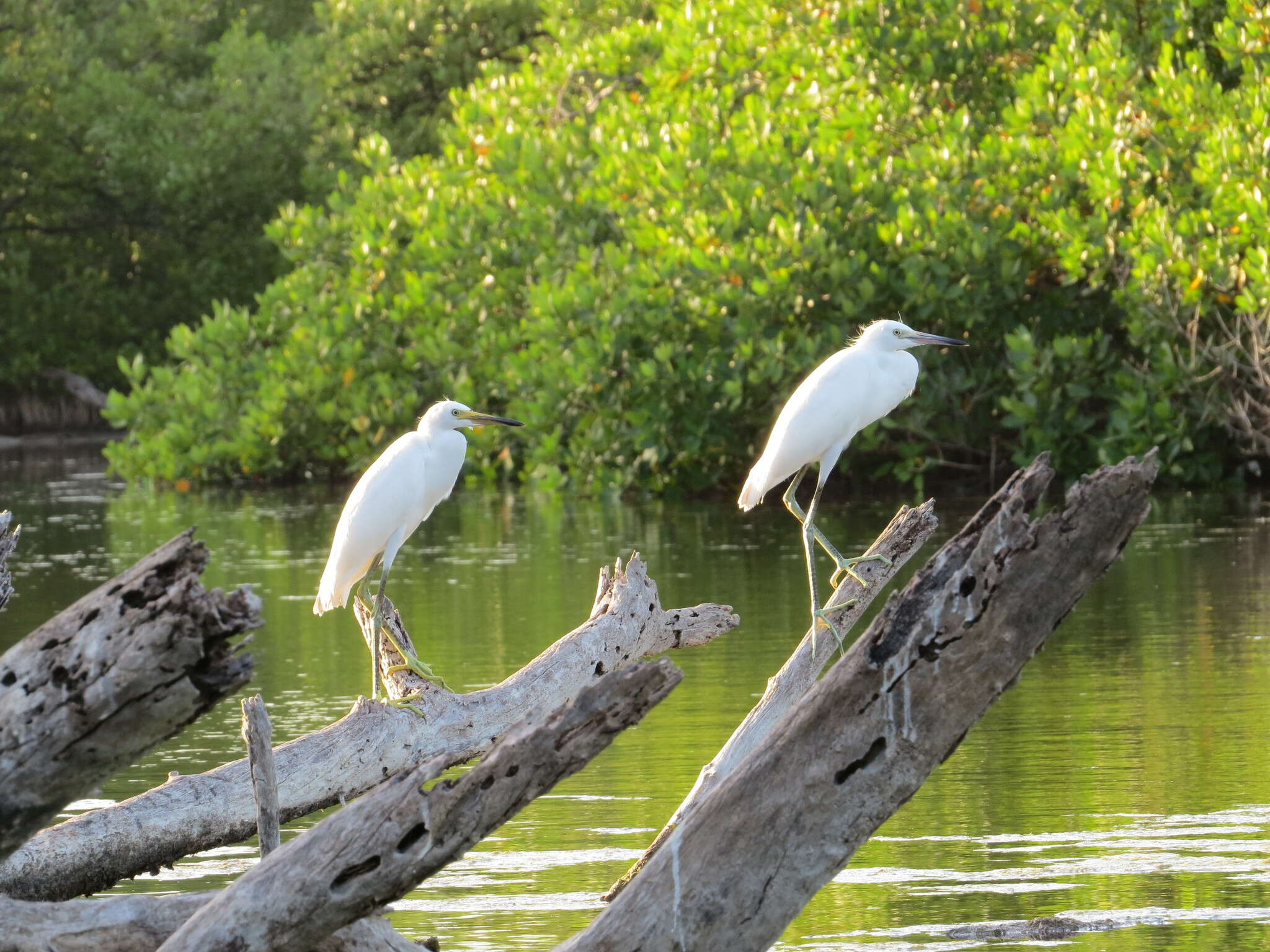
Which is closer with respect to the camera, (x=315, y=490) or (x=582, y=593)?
(x=582, y=593)

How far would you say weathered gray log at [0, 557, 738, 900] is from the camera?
505 cm

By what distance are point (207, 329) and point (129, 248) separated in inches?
501

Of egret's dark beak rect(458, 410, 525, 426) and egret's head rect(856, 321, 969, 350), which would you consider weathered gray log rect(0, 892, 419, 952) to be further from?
egret's head rect(856, 321, 969, 350)

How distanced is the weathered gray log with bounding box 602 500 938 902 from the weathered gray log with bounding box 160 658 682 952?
204cm

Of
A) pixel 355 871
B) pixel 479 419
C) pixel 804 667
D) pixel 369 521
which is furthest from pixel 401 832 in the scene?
pixel 479 419

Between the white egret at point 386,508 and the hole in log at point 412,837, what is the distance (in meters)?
3.28

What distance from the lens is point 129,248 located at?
3544 cm

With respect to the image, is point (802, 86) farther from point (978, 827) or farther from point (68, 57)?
point (68, 57)

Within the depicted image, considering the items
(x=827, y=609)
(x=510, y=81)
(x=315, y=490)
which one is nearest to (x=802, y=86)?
(x=510, y=81)

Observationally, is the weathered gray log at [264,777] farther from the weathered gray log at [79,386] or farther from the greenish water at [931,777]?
the weathered gray log at [79,386]

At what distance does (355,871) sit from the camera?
3.54 metres

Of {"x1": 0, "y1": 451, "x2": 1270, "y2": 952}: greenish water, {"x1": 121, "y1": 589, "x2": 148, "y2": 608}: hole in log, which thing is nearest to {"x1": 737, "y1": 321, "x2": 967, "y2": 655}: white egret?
{"x1": 0, "y1": 451, "x2": 1270, "y2": 952}: greenish water

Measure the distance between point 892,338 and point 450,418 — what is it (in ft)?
5.62

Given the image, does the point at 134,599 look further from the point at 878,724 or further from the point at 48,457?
the point at 48,457
